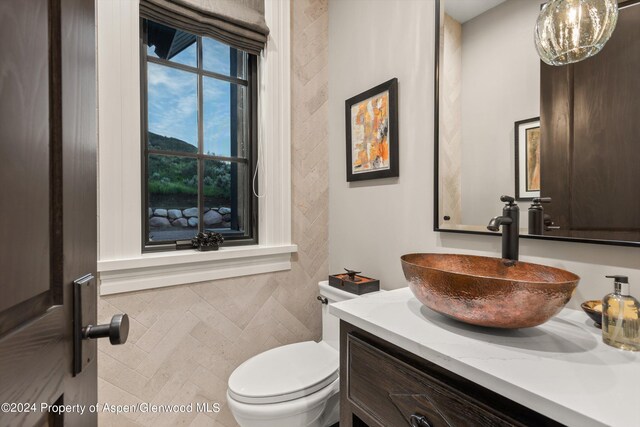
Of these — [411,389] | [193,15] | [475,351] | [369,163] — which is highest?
[193,15]

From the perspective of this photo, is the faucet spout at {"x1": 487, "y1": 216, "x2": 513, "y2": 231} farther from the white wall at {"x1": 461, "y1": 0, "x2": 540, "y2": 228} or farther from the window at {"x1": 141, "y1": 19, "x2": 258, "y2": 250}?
the window at {"x1": 141, "y1": 19, "x2": 258, "y2": 250}

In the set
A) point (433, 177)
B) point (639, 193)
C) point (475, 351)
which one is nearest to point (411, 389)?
point (475, 351)

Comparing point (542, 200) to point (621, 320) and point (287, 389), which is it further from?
point (287, 389)

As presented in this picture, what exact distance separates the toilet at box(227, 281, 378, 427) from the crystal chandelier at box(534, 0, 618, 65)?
1217 mm

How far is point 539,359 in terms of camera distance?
648 mm

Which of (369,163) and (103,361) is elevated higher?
(369,163)

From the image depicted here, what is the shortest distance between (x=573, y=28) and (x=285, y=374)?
1550mm

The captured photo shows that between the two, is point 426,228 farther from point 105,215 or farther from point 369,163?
point 105,215

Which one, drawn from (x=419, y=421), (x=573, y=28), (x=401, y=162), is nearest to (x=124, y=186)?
(x=401, y=162)

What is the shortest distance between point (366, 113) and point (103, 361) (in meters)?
1.71

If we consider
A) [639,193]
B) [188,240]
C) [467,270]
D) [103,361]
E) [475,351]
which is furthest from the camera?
[188,240]

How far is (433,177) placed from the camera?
1.38 meters

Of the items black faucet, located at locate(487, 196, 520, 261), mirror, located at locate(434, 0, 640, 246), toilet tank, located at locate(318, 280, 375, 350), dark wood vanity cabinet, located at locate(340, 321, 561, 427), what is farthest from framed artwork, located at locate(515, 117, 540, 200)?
toilet tank, located at locate(318, 280, 375, 350)

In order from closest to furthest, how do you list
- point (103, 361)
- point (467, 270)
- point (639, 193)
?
point (639, 193)
point (467, 270)
point (103, 361)
